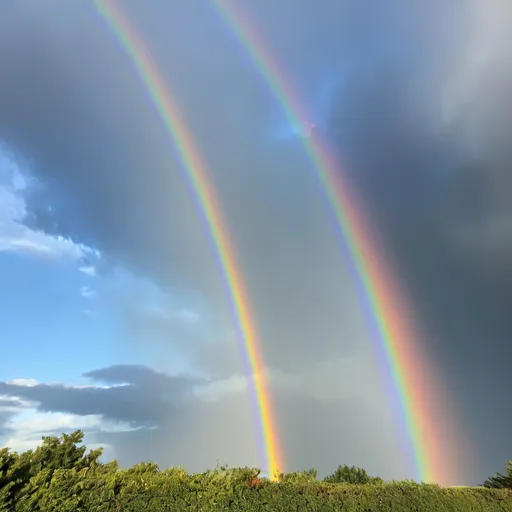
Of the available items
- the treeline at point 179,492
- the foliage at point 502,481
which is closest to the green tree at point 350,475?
the foliage at point 502,481

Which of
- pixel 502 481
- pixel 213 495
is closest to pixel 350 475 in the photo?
pixel 502 481

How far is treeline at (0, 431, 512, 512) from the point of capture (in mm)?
7840

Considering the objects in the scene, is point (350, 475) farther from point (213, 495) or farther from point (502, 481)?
point (213, 495)

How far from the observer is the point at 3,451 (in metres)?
8.23

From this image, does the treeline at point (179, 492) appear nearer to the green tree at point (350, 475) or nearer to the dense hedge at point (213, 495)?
the dense hedge at point (213, 495)

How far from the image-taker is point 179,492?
9.09m

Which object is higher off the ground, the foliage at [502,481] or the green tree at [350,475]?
the green tree at [350,475]

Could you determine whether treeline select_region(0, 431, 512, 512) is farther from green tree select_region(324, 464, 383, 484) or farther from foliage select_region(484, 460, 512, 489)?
green tree select_region(324, 464, 383, 484)

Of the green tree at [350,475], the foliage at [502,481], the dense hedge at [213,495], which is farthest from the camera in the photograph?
the green tree at [350,475]

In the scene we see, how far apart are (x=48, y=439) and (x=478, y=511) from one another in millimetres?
12924

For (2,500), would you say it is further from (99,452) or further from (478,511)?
(478,511)

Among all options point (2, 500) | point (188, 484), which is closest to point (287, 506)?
point (188, 484)

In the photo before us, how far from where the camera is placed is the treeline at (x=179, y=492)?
25.7 ft

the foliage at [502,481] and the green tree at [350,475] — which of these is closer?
the foliage at [502,481]
